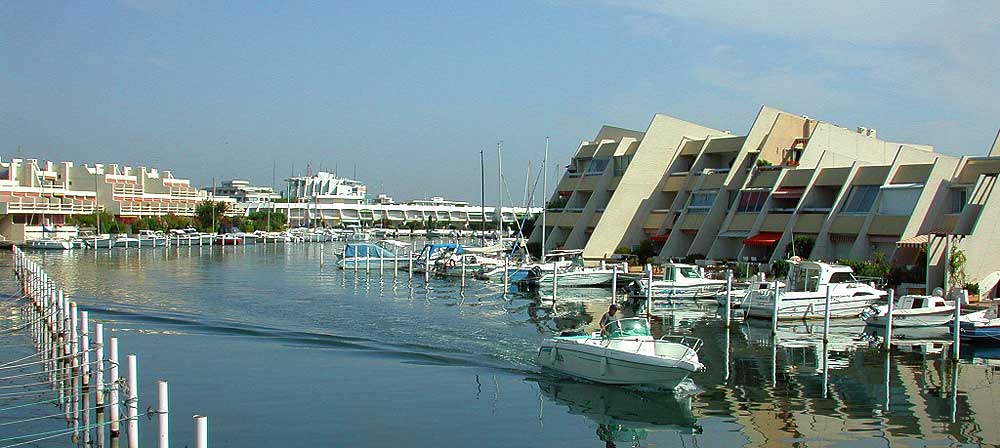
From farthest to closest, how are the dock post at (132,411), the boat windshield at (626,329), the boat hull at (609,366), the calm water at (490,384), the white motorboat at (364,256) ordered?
the white motorboat at (364,256), the boat windshield at (626,329), the boat hull at (609,366), the calm water at (490,384), the dock post at (132,411)

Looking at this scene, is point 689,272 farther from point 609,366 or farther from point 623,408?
point 623,408

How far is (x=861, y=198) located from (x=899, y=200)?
10.0 feet

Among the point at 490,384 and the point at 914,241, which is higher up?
the point at 914,241

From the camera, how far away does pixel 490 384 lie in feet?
85.0

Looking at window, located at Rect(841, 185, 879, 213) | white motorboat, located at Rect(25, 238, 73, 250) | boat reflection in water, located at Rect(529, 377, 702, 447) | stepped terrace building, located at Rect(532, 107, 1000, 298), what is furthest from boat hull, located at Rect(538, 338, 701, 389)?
white motorboat, located at Rect(25, 238, 73, 250)

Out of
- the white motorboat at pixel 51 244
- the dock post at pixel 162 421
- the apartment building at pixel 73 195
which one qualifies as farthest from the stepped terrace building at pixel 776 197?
the apartment building at pixel 73 195

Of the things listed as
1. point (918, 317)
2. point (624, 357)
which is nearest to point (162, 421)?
point (624, 357)

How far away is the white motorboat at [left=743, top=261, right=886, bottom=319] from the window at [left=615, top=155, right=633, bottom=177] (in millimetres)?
34355

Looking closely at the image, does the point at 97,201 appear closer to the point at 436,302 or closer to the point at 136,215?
the point at 136,215

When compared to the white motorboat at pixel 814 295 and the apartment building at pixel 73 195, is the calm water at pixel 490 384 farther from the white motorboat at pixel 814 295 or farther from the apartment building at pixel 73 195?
the apartment building at pixel 73 195

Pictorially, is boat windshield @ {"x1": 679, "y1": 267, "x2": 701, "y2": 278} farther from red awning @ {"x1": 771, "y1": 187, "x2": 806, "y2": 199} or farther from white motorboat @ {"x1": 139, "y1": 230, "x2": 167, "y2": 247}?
white motorboat @ {"x1": 139, "y1": 230, "x2": 167, "y2": 247}

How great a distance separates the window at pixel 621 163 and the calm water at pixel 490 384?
103 feet

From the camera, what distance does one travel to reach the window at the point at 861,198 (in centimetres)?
5588

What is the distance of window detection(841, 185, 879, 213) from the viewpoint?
55.9 metres
